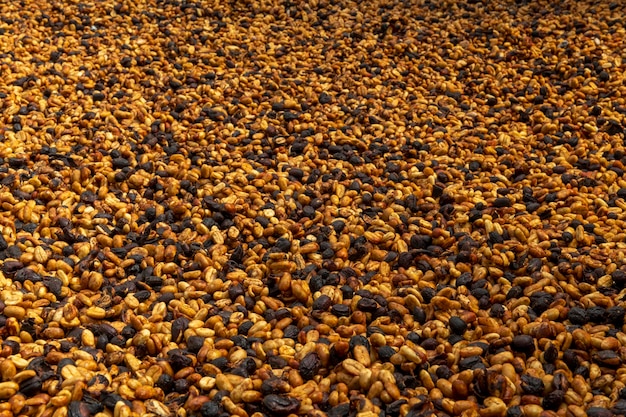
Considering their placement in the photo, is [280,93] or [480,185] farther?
[280,93]

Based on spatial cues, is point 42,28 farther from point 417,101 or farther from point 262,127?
point 417,101

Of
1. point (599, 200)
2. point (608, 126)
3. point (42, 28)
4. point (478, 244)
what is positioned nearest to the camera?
point (478, 244)

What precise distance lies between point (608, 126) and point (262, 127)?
2376 mm

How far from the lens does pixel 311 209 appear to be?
3.57m

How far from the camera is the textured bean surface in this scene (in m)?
2.54

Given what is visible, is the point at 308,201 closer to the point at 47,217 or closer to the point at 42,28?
the point at 47,217

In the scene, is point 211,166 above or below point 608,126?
below

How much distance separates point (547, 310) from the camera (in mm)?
2803

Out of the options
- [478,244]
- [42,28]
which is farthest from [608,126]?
[42,28]

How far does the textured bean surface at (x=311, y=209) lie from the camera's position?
2.54 meters

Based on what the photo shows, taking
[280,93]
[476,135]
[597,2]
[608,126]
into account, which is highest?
[597,2]

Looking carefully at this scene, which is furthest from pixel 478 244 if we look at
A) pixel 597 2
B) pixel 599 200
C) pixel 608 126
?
pixel 597 2

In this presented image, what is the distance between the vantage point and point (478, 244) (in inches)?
128

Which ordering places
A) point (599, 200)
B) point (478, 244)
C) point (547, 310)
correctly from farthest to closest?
point (599, 200) < point (478, 244) < point (547, 310)
